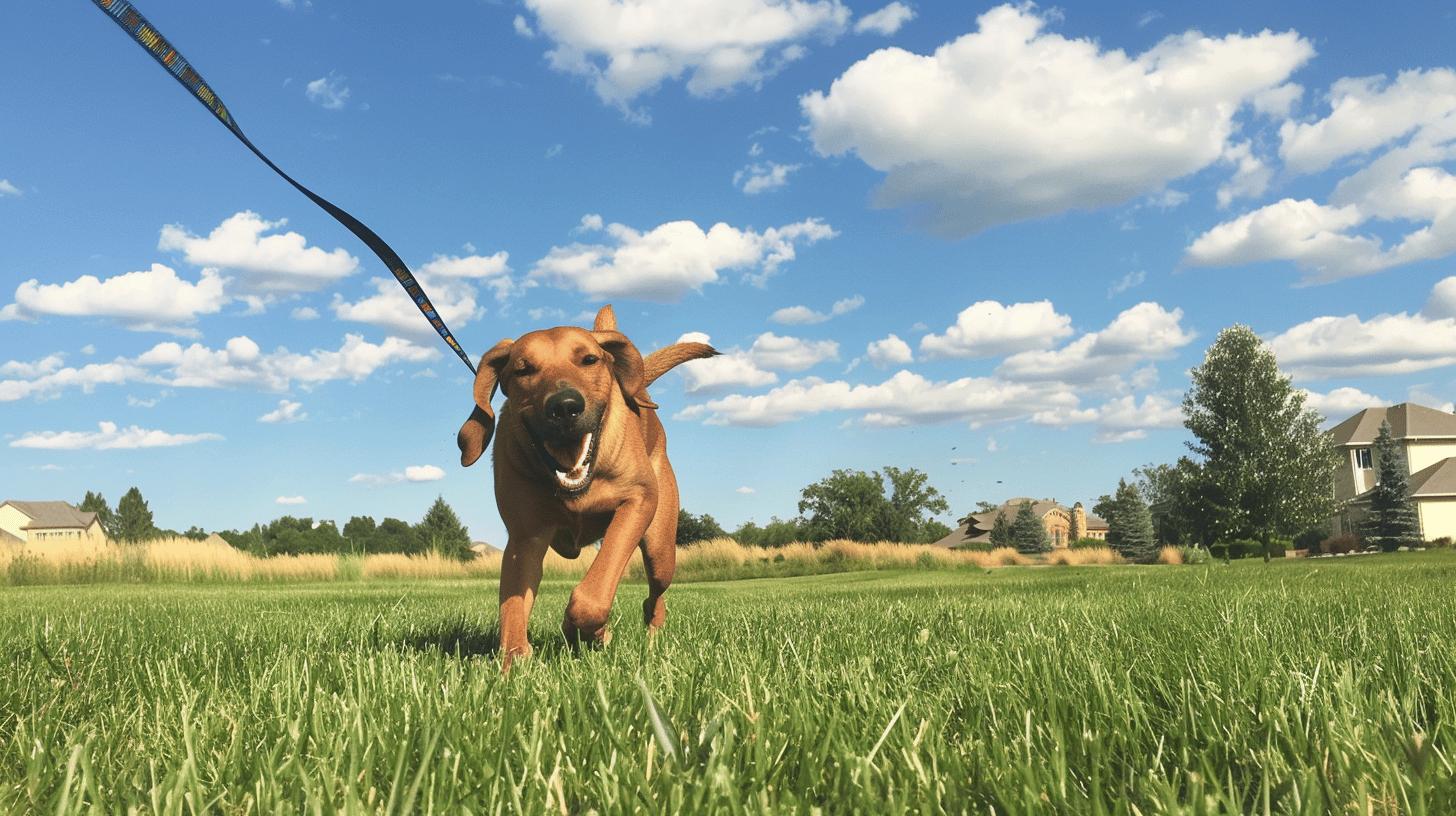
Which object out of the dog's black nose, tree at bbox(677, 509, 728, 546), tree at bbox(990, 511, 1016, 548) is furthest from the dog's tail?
tree at bbox(990, 511, 1016, 548)

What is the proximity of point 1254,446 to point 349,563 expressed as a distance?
43.3m

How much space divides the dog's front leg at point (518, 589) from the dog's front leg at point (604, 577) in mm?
170

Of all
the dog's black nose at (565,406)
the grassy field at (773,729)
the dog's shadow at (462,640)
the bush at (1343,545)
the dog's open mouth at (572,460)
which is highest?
the dog's black nose at (565,406)

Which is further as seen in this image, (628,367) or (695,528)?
(695,528)

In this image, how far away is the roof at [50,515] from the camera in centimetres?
10312

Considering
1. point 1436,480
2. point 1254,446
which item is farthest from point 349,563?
point 1436,480

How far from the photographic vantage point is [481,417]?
11.1ft

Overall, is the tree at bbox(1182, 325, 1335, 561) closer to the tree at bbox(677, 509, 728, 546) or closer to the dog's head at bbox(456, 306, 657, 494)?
the tree at bbox(677, 509, 728, 546)

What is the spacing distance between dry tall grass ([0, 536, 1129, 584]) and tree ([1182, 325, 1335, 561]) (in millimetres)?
20136

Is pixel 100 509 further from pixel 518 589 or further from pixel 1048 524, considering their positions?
pixel 518 589

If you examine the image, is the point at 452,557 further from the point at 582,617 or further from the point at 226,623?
the point at 582,617

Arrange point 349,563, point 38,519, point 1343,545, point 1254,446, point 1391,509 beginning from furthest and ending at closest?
→ point 38,519 → point 1343,545 → point 1391,509 → point 1254,446 → point 349,563

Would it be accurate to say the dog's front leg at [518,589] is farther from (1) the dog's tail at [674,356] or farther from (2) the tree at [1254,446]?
(2) the tree at [1254,446]

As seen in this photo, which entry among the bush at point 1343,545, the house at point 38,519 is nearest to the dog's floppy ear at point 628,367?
the bush at point 1343,545
